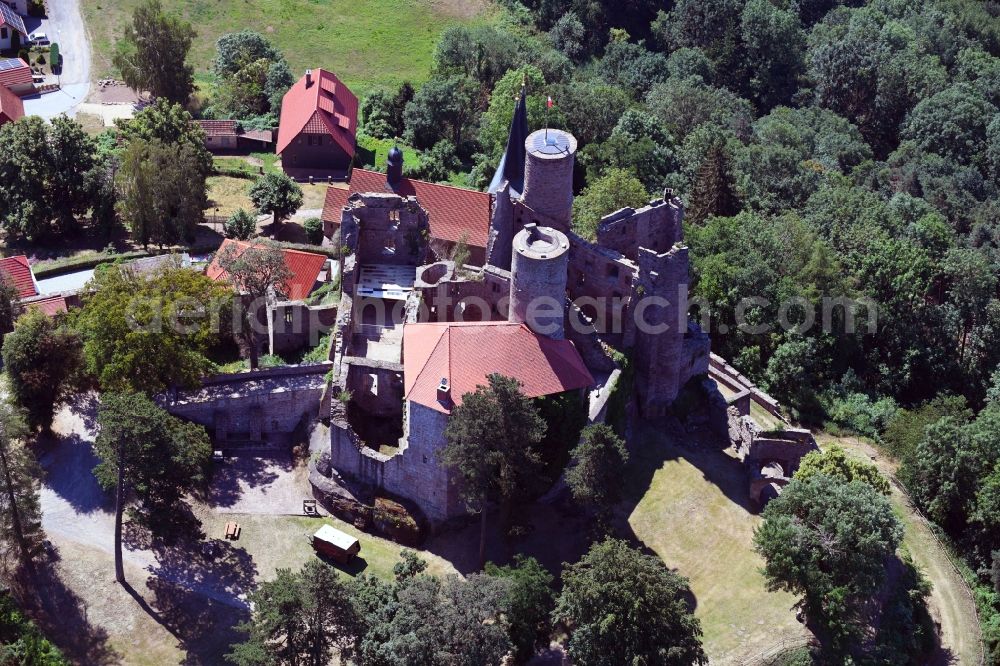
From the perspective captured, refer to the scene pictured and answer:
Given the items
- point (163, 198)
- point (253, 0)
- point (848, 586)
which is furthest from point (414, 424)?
point (253, 0)

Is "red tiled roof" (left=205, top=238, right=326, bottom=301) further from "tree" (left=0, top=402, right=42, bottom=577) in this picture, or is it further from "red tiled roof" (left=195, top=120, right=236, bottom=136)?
"red tiled roof" (left=195, top=120, right=236, bottom=136)

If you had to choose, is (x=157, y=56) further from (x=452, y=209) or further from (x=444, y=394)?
(x=444, y=394)

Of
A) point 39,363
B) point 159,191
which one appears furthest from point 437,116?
point 39,363

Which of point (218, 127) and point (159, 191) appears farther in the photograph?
→ point (218, 127)

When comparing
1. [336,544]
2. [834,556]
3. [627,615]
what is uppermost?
[627,615]

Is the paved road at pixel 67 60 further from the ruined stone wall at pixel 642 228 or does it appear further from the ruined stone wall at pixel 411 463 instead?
the ruined stone wall at pixel 642 228

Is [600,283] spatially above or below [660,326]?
above
